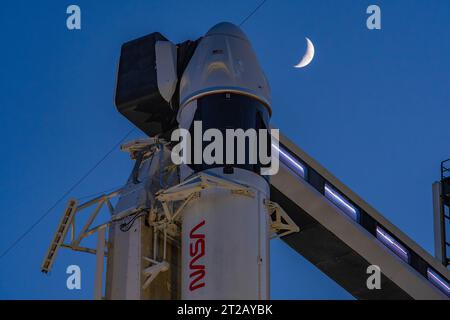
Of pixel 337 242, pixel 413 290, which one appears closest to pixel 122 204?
pixel 337 242

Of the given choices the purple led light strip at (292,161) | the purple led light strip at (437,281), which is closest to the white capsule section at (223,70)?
the purple led light strip at (292,161)

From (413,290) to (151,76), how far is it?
10.6 m

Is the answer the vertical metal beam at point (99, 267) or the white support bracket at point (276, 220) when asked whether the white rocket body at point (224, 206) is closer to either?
the white support bracket at point (276, 220)

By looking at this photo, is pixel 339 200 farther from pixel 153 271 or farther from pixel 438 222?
pixel 438 222

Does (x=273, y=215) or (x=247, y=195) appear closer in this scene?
(x=247, y=195)

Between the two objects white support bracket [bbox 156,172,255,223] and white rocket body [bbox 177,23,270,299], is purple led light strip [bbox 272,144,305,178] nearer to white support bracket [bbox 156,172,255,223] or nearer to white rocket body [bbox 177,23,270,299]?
white rocket body [bbox 177,23,270,299]

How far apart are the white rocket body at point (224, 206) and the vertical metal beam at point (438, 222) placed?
67.0 feet

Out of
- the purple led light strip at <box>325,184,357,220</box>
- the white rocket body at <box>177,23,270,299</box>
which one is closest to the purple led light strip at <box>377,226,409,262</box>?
the purple led light strip at <box>325,184,357,220</box>

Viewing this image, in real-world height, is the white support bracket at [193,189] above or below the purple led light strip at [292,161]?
below

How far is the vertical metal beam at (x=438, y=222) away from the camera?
151ft

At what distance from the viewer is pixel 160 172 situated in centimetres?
2784
